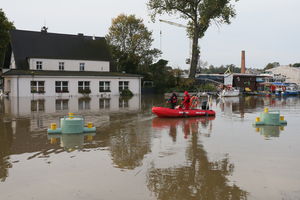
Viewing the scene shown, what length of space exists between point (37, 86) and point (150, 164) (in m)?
31.8

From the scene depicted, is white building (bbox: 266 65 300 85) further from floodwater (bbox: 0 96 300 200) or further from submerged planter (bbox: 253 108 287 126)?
floodwater (bbox: 0 96 300 200)

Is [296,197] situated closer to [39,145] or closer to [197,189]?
[197,189]

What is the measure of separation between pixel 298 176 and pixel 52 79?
34474mm

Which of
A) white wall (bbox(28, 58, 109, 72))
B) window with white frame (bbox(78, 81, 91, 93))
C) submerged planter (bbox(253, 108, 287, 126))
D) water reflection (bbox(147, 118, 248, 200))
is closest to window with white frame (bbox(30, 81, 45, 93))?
white wall (bbox(28, 58, 109, 72))

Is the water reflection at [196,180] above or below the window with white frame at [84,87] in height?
below

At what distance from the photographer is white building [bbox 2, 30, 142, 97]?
36.8 m

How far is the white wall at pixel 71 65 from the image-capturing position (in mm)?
40450

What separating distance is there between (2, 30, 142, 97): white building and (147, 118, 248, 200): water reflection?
102ft

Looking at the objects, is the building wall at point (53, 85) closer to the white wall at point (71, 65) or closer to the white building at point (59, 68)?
the white building at point (59, 68)

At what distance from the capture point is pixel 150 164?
8234 millimetres

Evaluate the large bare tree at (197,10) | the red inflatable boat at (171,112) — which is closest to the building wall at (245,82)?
the large bare tree at (197,10)

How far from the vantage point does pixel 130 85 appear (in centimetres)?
4400

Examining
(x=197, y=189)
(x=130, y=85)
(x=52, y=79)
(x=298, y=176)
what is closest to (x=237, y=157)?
(x=298, y=176)

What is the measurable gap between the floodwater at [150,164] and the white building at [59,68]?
24423 mm
